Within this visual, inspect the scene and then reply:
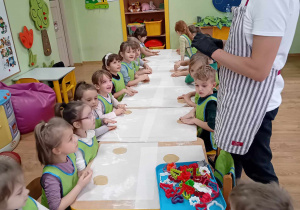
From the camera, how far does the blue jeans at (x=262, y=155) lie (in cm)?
106

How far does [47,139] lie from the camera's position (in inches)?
45.5

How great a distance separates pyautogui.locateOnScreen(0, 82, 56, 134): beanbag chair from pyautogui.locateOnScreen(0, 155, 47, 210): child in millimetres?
2161

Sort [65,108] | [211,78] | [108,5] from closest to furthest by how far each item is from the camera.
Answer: [65,108] < [211,78] < [108,5]

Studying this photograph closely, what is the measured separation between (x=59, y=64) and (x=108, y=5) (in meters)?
1.99

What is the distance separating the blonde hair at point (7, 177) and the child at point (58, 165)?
0.20 meters

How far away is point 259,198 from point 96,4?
5412 mm

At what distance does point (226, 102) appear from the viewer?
43.0 inches

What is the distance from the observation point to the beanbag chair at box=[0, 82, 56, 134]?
9.53ft

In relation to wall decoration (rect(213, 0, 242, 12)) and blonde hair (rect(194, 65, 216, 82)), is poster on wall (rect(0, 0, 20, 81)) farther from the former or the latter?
wall decoration (rect(213, 0, 242, 12))

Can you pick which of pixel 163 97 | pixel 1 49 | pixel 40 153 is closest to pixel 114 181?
pixel 40 153

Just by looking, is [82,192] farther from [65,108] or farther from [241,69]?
[241,69]

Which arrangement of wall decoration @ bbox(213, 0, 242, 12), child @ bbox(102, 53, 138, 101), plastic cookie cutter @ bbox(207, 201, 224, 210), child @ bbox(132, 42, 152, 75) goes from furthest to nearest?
wall decoration @ bbox(213, 0, 242, 12) < child @ bbox(132, 42, 152, 75) < child @ bbox(102, 53, 138, 101) < plastic cookie cutter @ bbox(207, 201, 224, 210)

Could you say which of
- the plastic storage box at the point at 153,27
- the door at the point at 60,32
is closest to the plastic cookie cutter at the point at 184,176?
the plastic storage box at the point at 153,27

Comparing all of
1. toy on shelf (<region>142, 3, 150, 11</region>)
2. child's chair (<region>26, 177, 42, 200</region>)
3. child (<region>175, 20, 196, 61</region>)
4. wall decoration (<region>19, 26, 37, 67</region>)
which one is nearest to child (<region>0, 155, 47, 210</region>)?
child's chair (<region>26, 177, 42, 200</region>)
